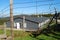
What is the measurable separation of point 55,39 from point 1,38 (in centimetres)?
508

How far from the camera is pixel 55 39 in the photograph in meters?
12.5

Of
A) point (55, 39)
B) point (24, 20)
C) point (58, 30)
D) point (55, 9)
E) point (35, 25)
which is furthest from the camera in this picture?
point (24, 20)

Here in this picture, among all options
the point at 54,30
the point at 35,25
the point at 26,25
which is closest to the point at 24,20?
the point at 26,25

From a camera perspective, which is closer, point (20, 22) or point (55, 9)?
point (55, 9)

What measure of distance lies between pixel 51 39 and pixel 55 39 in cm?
38

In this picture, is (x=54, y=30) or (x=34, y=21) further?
(x=34, y=21)

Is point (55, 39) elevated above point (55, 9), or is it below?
below

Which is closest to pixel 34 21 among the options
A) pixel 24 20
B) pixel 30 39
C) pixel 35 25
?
pixel 35 25

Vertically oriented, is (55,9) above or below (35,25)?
above

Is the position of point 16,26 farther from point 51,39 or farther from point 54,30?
point 51,39

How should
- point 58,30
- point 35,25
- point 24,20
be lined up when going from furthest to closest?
point 24,20 < point 35,25 < point 58,30

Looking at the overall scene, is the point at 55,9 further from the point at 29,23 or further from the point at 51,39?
the point at 29,23

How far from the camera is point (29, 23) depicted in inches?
1203

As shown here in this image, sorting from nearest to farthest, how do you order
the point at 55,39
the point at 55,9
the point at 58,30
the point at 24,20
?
the point at 55,39
the point at 55,9
the point at 58,30
the point at 24,20
